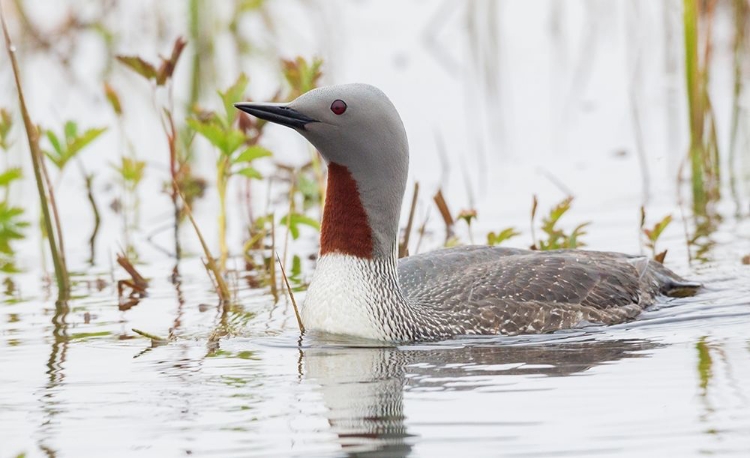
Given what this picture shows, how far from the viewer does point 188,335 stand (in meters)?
7.65

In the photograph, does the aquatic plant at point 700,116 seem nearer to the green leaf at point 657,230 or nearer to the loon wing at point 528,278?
the green leaf at point 657,230

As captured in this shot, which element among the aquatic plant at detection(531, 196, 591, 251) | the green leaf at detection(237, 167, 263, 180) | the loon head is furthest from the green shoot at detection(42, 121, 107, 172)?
the aquatic plant at detection(531, 196, 591, 251)

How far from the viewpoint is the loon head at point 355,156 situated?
7.26 meters

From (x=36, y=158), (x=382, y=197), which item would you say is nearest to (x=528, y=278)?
(x=382, y=197)

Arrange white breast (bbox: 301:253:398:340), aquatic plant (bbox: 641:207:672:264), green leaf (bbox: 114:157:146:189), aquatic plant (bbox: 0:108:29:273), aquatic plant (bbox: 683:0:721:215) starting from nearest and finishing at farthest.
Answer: white breast (bbox: 301:253:398:340)
aquatic plant (bbox: 641:207:672:264)
aquatic plant (bbox: 0:108:29:273)
aquatic plant (bbox: 683:0:721:215)
green leaf (bbox: 114:157:146:189)

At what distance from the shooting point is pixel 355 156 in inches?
289

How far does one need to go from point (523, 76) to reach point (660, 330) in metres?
7.31

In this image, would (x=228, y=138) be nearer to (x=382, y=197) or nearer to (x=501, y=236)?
(x=382, y=197)

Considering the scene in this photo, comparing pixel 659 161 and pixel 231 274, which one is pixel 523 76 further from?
pixel 231 274

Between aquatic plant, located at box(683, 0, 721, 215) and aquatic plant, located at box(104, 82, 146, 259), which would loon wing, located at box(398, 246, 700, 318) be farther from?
aquatic plant, located at box(104, 82, 146, 259)

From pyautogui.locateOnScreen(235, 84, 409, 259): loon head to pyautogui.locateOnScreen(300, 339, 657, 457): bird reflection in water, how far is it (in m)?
0.62

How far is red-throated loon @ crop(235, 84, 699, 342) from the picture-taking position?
7.28 m

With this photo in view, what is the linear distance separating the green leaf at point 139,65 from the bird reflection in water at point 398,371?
216cm

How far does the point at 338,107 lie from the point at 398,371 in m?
1.39
